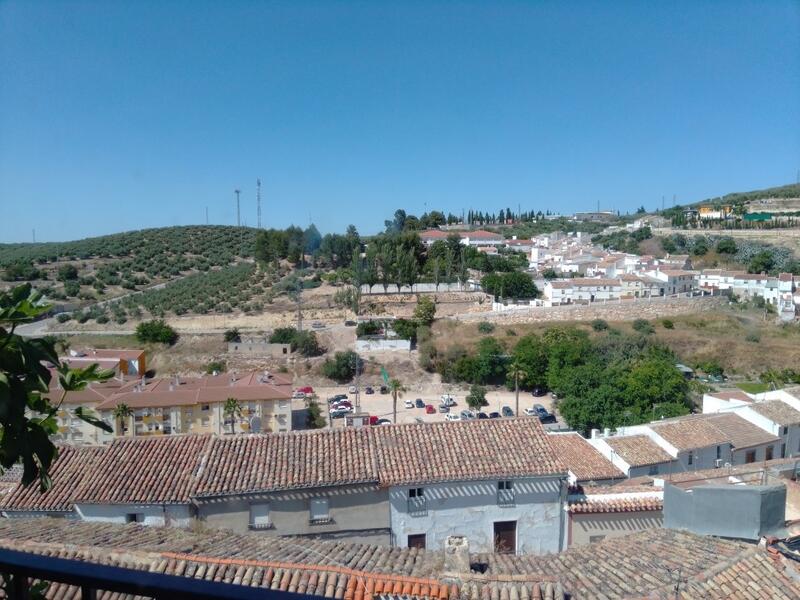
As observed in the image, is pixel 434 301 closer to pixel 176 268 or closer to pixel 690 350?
pixel 690 350

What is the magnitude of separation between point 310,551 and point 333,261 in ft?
146

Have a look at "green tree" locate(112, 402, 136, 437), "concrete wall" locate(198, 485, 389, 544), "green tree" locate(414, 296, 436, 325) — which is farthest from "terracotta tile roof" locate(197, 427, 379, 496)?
"green tree" locate(414, 296, 436, 325)

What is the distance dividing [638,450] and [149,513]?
10.3 meters

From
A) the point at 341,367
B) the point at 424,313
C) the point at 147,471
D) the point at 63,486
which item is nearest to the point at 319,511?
the point at 147,471

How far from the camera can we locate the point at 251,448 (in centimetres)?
915

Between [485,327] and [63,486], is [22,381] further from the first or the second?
[485,327]

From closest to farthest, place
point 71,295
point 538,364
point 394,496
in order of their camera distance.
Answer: point 394,496 → point 538,364 → point 71,295

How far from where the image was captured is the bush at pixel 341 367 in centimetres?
3045

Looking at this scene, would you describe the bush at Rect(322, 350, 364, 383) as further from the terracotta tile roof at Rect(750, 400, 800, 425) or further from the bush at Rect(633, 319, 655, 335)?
the terracotta tile roof at Rect(750, 400, 800, 425)

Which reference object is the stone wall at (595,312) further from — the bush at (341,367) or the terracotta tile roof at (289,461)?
the terracotta tile roof at (289,461)

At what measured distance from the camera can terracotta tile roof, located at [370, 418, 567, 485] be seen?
868cm

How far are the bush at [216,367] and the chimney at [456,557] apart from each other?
25835 millimetres

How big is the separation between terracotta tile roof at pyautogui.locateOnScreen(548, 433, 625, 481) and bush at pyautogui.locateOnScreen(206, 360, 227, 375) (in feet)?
67.8

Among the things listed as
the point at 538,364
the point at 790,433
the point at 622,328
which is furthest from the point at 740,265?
the point at 790,433
